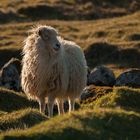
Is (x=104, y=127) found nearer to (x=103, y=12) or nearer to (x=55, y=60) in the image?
(x=55, y=60)

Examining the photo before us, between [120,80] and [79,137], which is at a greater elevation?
[79,137]

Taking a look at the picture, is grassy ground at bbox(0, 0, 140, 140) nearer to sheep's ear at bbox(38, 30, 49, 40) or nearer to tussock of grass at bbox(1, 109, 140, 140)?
tussock of grass at bbox(1, 109, 140, 140)

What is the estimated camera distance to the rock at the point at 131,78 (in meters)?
30.1

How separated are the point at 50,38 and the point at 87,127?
746 cm

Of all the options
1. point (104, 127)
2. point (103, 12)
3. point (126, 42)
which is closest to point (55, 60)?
point (104, 127)

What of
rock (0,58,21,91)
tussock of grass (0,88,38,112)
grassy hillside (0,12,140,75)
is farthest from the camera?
grassy hillside (0,12,140,75)

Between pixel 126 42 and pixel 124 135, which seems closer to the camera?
pixel 124 135

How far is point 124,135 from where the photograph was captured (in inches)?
635

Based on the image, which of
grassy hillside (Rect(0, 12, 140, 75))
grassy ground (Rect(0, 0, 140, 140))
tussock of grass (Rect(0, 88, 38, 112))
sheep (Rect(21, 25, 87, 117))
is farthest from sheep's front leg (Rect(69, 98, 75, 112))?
grassy hillside (Rect(0, 12, 140, 75))

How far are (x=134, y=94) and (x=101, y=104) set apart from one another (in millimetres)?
1324

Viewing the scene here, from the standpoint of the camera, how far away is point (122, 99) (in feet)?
79.7

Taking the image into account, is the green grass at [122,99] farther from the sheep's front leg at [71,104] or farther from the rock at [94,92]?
the rock at [94,92]

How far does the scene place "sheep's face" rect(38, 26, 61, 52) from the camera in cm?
2273

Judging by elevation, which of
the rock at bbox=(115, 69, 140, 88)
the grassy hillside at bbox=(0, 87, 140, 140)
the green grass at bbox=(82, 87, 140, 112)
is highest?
the grassy hillside at bbox=(0, 87, 140, 140)
